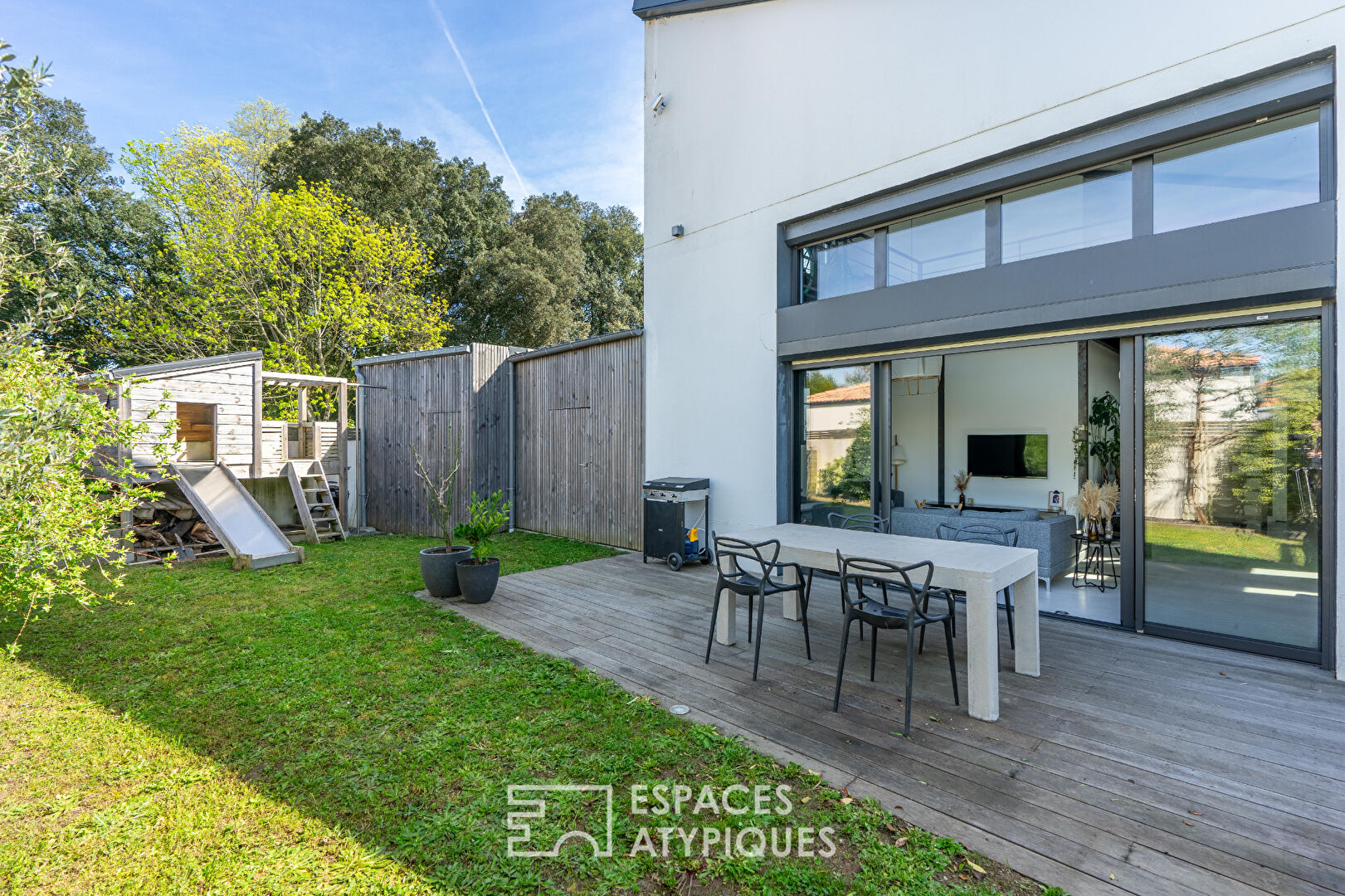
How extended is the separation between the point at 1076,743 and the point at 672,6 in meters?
8.15

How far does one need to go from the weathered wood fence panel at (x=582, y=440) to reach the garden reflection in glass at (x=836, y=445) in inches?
91.2

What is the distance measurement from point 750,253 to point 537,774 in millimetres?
5528

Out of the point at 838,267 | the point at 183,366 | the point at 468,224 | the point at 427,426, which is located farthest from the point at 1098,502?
the point at 468,224

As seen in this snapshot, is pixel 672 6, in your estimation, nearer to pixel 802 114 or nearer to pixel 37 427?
pixel 802 114

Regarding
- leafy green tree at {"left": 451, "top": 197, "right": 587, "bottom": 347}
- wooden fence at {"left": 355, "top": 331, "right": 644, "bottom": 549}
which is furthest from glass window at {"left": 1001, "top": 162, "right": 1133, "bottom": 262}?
leafy green tree at {"left": 451, "top": 197, "right": 587, "bottom": 347}

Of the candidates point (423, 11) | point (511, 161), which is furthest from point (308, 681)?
point (511, 161)

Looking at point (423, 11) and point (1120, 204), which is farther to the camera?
point (423, 11)

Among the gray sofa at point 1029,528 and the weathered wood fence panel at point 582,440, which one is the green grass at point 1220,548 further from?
the weathered wood fence panel at point 582,440

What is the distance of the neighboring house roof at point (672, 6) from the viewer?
6487 mm

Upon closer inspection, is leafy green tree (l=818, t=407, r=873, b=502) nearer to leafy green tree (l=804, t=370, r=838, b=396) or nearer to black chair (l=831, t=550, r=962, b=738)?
leafy green tree (l=804, t=370, r=838, b=396)

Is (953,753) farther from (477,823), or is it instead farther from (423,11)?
(423,11)

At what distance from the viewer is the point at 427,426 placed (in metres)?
9.19

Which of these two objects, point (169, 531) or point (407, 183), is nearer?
point (169, 531)

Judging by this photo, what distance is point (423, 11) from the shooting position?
10562 mm
